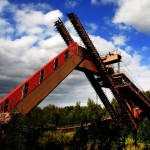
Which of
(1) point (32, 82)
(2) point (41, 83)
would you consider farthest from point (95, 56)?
(1) point (32, 82)

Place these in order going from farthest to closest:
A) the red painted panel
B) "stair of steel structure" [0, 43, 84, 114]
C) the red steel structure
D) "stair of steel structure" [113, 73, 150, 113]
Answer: "stair of steel structure" [113, 73, 150, 113] → the red steel structure → "stair of steel structure" [0, 43, 84, 114] → the red painted panel

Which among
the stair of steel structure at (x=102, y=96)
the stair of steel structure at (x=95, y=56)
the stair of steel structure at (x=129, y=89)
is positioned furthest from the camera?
the stair of steel structure at (x=102, y=96)

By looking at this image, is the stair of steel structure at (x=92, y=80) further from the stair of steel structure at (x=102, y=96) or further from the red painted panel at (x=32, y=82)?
the red painted panel at (x=32, y=82)

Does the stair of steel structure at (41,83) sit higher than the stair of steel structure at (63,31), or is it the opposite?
the stair of steel structure at (63,31)

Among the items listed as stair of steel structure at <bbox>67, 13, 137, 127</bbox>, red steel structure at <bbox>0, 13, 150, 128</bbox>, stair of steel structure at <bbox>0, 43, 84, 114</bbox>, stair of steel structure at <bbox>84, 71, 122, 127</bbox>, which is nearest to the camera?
stair of steel structure at <bbox>0, 43, 84, 114</bbox>

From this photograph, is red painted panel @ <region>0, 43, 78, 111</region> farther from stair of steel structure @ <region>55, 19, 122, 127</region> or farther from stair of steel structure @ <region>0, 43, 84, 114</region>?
stair of steel structure @ <region>55, 19, 122, 127</region>

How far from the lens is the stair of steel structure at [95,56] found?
99.3 ft

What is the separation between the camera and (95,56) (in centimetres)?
3167

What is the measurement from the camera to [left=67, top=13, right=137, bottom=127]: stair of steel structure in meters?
30.3

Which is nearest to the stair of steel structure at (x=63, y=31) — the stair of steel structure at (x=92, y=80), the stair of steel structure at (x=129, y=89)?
the stair of steel structure at (x=92, y=80)

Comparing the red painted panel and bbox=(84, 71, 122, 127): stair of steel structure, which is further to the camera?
bbox=(84, 71, 122, 127): stair of steel structure

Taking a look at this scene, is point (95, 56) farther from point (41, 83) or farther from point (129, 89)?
point (41, 83)

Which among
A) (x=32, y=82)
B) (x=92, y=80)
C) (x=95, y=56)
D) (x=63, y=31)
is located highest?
(x=63, y=31)

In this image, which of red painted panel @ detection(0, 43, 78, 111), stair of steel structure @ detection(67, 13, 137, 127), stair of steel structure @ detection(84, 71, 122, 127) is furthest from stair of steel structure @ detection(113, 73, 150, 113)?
red painted panel @ detection(0, 43, 78, 111)
